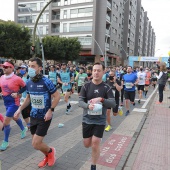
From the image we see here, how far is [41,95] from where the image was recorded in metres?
3.78

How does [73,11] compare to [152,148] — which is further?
[73,11]

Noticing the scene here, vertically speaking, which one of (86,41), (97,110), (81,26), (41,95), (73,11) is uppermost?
(73,11)

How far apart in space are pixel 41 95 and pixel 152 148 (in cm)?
309

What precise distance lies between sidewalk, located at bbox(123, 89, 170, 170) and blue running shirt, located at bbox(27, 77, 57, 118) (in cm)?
198

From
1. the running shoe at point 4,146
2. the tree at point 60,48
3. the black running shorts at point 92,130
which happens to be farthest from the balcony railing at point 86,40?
the black running shorts at point 92,130

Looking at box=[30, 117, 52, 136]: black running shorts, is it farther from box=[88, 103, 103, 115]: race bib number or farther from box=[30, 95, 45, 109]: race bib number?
box=[88, 103, 103, 115]: race bib number

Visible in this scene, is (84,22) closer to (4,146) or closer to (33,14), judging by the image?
(33,14)

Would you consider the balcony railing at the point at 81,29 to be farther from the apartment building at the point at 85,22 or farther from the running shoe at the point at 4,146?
the running shoe at the point at 4,146

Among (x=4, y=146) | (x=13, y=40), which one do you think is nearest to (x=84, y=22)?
(x=13, y=40)

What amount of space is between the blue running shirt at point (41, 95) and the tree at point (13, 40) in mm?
24373

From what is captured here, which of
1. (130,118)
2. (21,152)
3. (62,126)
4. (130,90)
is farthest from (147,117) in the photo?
(21,152)

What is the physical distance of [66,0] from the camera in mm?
43969

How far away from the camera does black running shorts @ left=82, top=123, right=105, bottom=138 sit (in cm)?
354

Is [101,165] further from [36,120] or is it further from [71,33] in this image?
[71,33]
